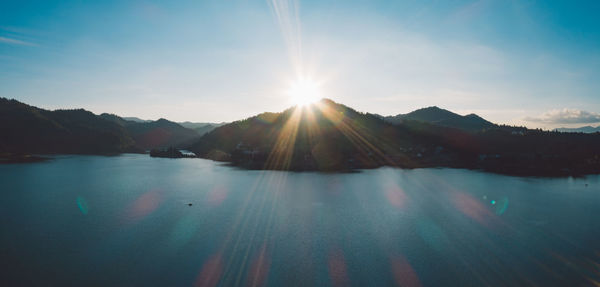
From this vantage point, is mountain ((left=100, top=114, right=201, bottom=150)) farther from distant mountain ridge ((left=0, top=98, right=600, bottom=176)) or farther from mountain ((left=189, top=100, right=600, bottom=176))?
mountain ((left=189, top=100, right=600, bottom=176))

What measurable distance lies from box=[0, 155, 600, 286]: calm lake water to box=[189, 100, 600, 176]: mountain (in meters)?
36.7

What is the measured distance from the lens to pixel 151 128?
181 meters

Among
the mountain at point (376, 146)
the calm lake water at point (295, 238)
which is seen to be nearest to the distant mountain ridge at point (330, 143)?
the mountain at point (376, 146)

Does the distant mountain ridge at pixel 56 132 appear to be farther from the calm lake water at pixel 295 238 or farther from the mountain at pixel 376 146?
the calm lake water at pixel 295 238

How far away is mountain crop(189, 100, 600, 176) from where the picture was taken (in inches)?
2931

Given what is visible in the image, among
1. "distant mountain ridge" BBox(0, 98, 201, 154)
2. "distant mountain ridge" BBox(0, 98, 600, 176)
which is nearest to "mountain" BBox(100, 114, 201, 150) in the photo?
"distant mountain ridge" BBox(0, 98, 201, 154)

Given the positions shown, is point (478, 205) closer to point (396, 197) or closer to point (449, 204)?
point (449, 204)

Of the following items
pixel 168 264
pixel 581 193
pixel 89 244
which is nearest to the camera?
pixel 168 264

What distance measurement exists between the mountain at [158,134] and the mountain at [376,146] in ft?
153

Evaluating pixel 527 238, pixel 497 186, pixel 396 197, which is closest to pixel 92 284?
pixel 527 238

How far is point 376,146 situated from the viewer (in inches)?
3888

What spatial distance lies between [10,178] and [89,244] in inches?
1740

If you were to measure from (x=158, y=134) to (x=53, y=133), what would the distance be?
5914 centimetres

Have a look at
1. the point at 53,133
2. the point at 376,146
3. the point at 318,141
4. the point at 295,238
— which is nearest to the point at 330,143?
the point at 318,141
